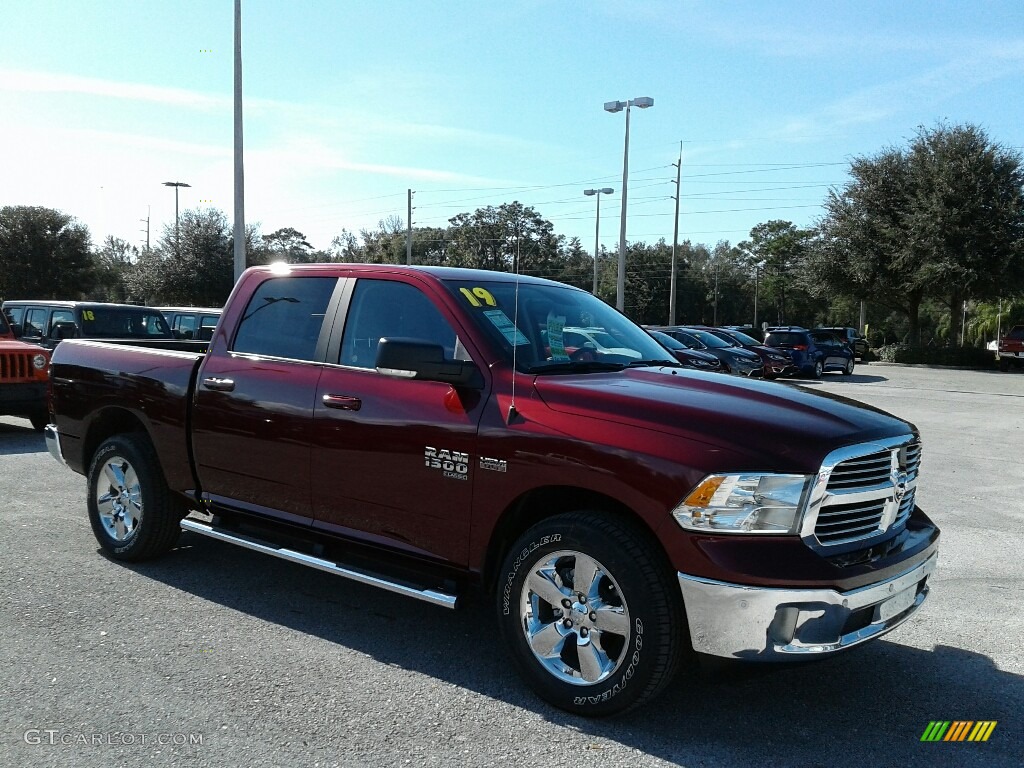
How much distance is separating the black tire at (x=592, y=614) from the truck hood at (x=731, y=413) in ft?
1.52

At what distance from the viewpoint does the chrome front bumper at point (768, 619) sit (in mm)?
3068

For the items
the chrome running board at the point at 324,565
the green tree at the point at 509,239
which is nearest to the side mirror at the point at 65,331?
the green tree at the point at 509,239

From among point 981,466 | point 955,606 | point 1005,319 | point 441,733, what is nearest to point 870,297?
point 1005,319

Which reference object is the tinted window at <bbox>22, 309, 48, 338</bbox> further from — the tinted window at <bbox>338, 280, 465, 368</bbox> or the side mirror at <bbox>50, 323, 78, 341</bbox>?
the tinted window at <bbox>338, 280, 465, 368</bbox>

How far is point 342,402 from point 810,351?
27.3 meters

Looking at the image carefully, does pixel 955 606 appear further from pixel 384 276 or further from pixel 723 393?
pixel 384 276

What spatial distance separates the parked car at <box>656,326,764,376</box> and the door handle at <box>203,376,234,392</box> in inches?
762

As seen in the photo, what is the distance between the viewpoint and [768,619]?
121 inches

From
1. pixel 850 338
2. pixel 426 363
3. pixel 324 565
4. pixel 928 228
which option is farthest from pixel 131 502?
pixel 928 228

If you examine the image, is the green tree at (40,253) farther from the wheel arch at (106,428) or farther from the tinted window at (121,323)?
the wheel arch at (106,428)

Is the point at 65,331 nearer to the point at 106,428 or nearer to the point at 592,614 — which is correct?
the point at 106,428

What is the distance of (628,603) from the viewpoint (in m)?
3.29

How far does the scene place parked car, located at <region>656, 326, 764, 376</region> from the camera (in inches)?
948

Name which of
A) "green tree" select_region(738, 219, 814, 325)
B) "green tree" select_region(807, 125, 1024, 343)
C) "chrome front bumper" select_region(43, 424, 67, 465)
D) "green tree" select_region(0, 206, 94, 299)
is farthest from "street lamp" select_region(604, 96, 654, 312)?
"green tree" select_region(738, 219, 814, 325)
